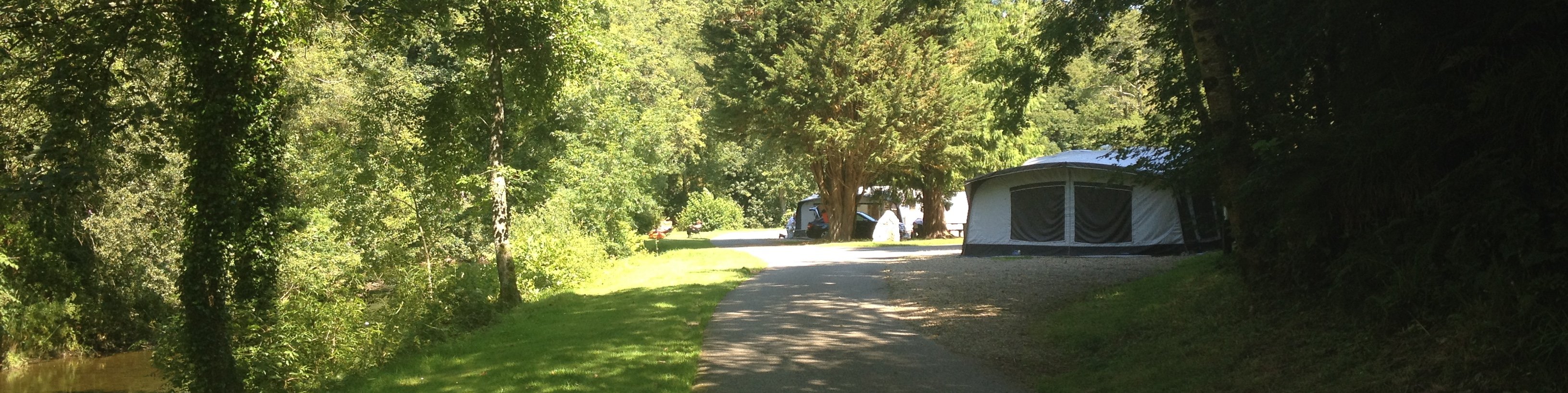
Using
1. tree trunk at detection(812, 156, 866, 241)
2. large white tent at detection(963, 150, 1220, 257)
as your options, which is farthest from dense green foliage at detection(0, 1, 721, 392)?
tree trunk at detection(812, 156, 866, 241)

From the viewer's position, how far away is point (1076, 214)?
2173cm

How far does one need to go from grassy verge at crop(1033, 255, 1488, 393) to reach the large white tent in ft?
33.5

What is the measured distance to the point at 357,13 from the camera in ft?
35.1

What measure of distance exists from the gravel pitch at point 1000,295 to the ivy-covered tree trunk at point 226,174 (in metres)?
6.80

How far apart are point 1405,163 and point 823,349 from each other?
4.93m

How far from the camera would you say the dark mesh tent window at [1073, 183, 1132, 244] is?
68.9 feet

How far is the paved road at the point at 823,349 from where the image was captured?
7.55 metres

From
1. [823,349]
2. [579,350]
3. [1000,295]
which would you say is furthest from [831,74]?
[579,350]

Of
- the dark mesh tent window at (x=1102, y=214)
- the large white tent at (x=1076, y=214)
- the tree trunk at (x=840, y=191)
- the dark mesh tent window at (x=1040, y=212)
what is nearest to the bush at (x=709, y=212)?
the tree trunk at (x=840, y=191)

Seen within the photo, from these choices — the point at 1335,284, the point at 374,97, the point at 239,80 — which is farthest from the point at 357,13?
the point at 1335,284

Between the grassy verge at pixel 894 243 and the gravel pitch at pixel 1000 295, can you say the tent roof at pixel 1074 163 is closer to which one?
the gravel pitch at pixel 1000 295

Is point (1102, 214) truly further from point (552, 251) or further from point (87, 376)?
point (87, 376)

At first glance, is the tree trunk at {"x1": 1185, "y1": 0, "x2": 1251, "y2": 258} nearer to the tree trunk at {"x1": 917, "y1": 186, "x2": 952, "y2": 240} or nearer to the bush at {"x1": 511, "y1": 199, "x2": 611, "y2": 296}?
the bush at {"x1": 511, "y1": 199, "x2": 611, "y2": 296}

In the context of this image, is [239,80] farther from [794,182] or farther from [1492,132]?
[794,182]
